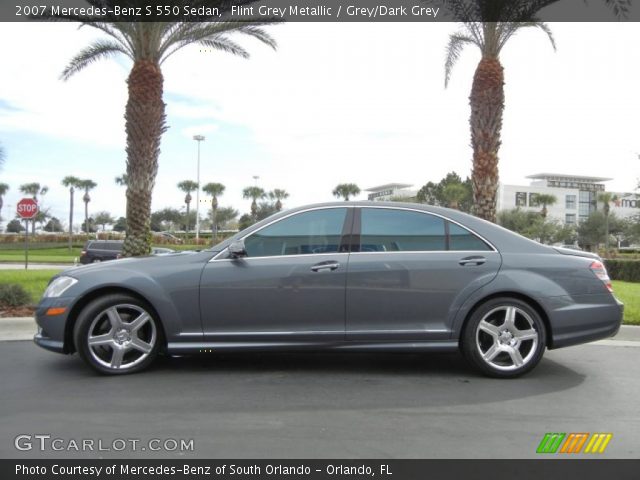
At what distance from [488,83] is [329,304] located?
864cm

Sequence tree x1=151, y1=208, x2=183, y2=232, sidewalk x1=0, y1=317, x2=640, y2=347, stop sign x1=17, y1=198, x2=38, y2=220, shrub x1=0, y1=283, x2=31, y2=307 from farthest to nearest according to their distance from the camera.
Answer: tree x1=151, y1=208, x2=183, y2=232
stop sign x1=17, y1=198, x2=38, y2=220
shrub x1=0, y1=283, x2=31, y2=307
sidewalk x1=0, y1=317, x2=640, y2=347

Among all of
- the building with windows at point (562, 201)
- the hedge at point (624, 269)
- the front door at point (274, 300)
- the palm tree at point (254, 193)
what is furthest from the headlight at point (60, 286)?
the building with windows at point (562, 201)

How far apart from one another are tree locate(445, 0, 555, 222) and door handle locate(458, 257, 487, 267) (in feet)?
24.0

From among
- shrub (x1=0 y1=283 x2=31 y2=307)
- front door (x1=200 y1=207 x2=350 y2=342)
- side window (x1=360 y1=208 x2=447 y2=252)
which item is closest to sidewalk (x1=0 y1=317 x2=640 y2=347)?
shrub (x1=0 y1=283 x2=31 y2=307)

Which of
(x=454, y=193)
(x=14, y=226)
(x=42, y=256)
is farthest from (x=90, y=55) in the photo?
(x=14, y=226)

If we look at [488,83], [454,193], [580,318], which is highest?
[454,193]

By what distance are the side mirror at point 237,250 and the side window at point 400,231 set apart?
41.3 inches

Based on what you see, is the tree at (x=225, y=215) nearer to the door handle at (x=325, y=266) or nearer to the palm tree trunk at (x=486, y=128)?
the palm tree trunk at (x=486, y=128)

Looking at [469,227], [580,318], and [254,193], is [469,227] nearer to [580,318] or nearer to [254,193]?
[580,318]

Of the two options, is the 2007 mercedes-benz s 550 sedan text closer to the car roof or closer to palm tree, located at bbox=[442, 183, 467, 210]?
the car roof

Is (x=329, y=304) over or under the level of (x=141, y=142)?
under

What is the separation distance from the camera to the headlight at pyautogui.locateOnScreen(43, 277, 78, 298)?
16.3 ft

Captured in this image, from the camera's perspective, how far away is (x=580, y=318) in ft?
16.3
